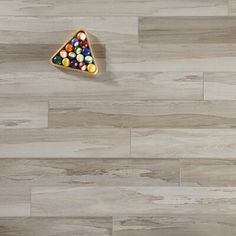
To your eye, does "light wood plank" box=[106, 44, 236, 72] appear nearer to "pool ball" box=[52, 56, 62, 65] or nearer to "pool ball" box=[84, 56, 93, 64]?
"pool ball" box=[84, 56, 93, 64]

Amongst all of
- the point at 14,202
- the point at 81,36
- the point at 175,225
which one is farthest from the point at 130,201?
the point at 81,36

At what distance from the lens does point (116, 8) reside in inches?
63.2

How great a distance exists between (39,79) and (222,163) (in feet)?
2.34

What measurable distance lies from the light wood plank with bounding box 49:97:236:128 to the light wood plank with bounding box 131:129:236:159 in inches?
0.9

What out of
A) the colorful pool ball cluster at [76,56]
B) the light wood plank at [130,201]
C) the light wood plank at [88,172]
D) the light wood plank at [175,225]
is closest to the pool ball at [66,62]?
the colorful pool ball cluster at [76,56]

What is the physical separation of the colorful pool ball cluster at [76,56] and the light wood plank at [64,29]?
0.17 ft

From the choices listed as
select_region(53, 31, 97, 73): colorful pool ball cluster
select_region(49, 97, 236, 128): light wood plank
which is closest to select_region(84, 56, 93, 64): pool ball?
select_region(53, 31, 97, 73): colorful pool ball cluster

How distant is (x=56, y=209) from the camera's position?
4.90ft

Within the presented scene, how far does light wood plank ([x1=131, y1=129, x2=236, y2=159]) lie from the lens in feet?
4.96

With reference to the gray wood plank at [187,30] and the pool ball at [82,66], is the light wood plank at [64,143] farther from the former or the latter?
the gray wood plank at [187,30]

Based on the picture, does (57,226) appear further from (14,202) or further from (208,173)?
(208,173)

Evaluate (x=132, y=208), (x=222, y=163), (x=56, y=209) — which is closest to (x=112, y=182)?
(x=132, y=208)

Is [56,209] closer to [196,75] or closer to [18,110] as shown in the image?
[18,110]

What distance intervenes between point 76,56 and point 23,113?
0.28 m
